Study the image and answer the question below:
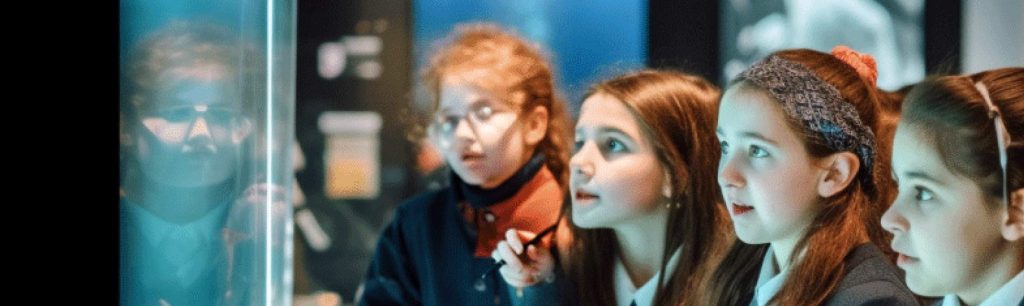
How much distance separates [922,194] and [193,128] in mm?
2254

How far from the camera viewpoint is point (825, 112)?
120 inches

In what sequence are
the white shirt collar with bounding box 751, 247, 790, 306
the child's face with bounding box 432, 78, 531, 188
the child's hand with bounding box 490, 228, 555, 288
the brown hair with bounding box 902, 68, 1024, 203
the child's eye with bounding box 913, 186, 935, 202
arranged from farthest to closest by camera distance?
the child's face with bounding box 432, 78, 531, 188
the child's hand with bounding box 490, 228, 555, 288
the white shirt collar with bounding box 751, 247, 790, 306
the child's eye with bounding box 913, 186, 935, 202
the brown hair with bounding box 902, 68, 1024, 203

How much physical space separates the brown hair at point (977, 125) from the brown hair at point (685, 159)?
0.54 meters

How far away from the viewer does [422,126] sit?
3.89 meters

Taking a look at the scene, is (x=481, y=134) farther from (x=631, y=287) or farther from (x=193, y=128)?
(x=193, y=128)

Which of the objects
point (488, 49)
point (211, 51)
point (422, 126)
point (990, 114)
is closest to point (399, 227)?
point (422, 126)

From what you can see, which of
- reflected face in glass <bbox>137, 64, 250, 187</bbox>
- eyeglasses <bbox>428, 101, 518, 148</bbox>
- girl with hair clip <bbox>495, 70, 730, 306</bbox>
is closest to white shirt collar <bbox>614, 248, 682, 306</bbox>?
girl with hair clip <bbox>495, 70, 730, 306</bbox>

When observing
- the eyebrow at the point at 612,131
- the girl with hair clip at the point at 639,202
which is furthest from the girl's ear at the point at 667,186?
the eyebrow at the point at 612,131

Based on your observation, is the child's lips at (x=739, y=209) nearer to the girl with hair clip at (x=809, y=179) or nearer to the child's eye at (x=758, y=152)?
the girl with hair clip at (x=809, y=179)

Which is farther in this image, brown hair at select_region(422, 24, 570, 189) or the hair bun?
brown hair at select_region(422, 24, 570, 189)

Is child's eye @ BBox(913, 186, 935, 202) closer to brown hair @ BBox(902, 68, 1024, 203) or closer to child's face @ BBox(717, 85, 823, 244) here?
brown hair @ BBox(902, 68, 1024, 203)

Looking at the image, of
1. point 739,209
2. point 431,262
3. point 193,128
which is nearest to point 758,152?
point 739,209

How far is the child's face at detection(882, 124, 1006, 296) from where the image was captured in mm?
2967
